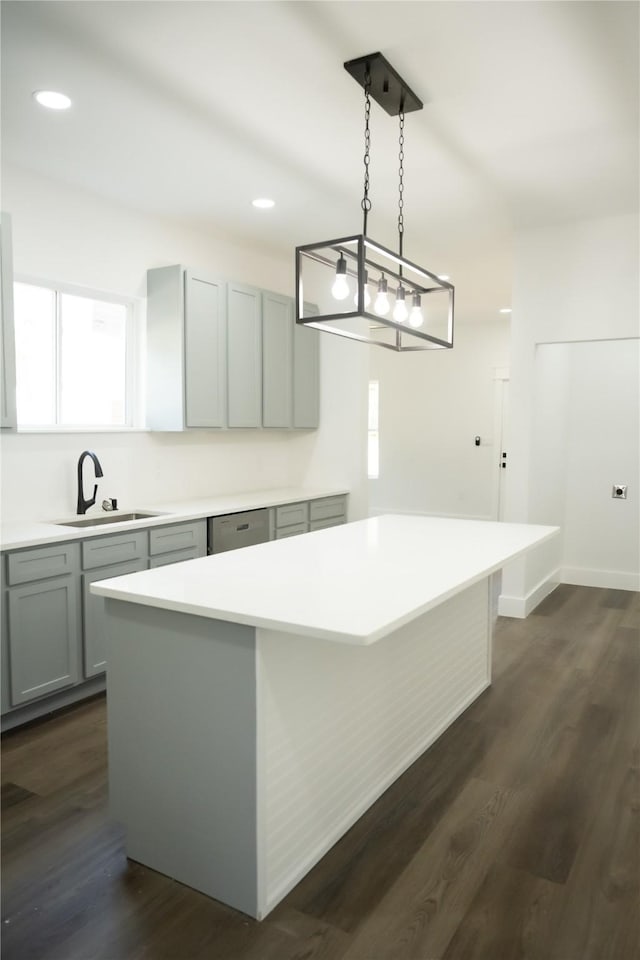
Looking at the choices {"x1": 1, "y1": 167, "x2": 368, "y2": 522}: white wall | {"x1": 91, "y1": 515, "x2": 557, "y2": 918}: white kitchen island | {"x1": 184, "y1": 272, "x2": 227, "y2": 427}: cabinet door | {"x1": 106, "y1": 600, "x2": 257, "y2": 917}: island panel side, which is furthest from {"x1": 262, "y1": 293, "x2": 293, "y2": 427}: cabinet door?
{"x1": 106, "y1": 600, "x2": 257, "y2": 917}: island panel side

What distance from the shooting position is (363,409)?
17.9 ft

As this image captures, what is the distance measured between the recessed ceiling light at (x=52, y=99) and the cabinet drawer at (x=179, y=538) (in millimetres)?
2011

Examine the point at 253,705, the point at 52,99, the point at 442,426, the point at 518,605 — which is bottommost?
the point at 518,605

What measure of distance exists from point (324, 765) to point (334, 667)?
11.9 inches

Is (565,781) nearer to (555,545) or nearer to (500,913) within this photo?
(500,913)

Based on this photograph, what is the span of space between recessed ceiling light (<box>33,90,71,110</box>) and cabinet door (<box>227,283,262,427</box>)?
5.89 ft

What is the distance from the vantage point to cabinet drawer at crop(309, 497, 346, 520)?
4982mm

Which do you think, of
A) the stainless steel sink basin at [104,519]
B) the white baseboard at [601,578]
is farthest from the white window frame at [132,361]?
the white baseboard at [601,578]

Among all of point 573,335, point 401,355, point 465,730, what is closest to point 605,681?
point 465,730

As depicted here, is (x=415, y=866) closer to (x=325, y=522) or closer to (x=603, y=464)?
(x=325, y=522)

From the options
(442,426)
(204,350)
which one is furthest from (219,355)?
(442,426)

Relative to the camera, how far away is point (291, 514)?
4.72 metres

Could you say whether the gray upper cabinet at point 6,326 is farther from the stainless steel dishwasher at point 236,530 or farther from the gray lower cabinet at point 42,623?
the stainless steel dishwasher at point 236,530

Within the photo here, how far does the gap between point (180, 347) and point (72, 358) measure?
25.3 inches
